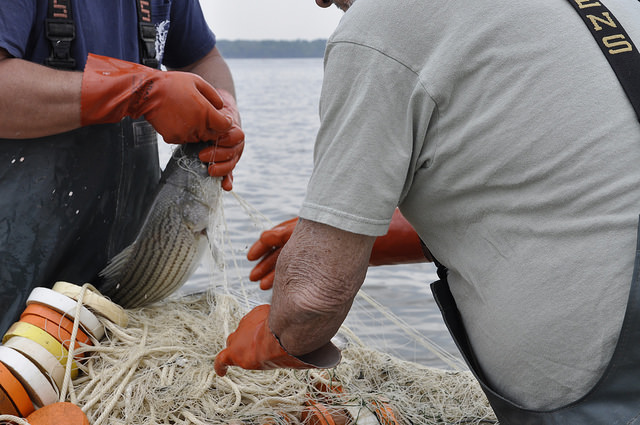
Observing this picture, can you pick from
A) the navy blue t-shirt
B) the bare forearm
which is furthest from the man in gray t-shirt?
the navy blue t-shirt

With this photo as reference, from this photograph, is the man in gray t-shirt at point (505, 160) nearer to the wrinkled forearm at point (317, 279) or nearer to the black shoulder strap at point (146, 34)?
the wrinkled forearm at point (317, 279)

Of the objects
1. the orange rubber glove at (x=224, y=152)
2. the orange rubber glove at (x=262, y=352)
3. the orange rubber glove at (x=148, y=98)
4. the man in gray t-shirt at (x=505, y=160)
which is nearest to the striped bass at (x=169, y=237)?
the orange rubber glove at (x=224, y=152)

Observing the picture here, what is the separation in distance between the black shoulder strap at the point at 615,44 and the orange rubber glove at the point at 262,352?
102 centimetres

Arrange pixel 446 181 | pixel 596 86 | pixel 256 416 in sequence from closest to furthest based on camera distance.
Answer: pixel 596 86, pixel 446 181, pixel 256 416

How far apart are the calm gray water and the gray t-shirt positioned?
5.78 ft

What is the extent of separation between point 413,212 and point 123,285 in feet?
5.94

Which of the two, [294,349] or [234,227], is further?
[234,227]

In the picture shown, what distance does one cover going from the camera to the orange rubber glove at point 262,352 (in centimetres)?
186

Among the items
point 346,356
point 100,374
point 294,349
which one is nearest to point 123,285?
point 100,374

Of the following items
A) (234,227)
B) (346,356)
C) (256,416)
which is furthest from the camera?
(234,227)

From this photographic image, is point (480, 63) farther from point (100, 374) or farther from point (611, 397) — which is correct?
point (100, 374)

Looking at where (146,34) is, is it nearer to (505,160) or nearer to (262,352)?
(262,352)

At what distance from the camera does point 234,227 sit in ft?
24.5

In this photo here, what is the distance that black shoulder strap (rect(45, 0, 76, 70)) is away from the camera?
256cm
